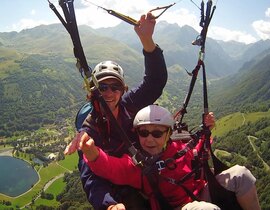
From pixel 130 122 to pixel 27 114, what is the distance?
189 meters

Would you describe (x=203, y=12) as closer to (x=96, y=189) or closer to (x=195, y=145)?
(x=195, y=145)

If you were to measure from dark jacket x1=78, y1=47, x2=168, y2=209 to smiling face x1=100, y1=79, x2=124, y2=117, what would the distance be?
31cm

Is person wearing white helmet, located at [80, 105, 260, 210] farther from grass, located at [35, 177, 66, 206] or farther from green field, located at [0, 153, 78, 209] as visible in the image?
green field, located at [0, 153, 78, 209]

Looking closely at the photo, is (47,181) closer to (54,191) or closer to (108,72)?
(54,191)

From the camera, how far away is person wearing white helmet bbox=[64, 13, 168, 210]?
4125 millimetres

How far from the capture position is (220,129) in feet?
451

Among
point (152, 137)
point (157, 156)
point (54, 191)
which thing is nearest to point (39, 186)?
point (54, 191)

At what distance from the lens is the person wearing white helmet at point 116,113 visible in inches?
162

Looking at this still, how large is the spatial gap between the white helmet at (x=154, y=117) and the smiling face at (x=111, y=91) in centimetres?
46

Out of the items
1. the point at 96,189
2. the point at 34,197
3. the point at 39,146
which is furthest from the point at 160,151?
the point at 39,146

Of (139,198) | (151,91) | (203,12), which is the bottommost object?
(139,198)

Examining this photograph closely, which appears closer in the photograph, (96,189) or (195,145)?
(96,189)

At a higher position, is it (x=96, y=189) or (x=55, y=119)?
(x=96, y=189)

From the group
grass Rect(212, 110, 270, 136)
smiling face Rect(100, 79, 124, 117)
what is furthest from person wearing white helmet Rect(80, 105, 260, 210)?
grass Rect(212, 110, 270, 136)
